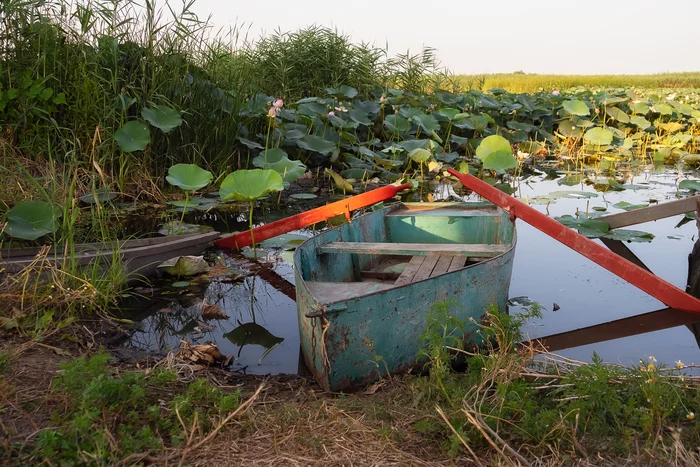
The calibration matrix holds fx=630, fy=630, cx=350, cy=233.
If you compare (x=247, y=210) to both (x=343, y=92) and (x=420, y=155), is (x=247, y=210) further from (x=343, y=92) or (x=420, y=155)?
(x=343, y=92)

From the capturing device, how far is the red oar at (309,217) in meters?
4.52

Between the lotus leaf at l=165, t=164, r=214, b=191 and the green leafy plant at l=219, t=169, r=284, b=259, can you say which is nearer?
the green leafy plant at l=219, t=169, r=284, b=259

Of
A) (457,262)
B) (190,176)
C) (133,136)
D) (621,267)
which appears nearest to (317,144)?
(133,136)

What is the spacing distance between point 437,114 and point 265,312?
623cm

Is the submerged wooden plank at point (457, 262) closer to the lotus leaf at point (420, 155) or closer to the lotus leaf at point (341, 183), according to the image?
the lotus leaf at point (341, 183)

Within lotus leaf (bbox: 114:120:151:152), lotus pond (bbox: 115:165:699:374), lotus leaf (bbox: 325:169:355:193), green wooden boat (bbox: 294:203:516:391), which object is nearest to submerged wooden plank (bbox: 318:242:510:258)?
green wooden boat (bbox: 294:203:516:391)

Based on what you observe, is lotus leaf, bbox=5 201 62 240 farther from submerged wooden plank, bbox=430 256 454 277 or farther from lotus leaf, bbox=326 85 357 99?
lotus leaf, bbox=326 85 357 99

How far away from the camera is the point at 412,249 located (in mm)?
3924

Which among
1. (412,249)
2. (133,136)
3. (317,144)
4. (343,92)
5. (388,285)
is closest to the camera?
(388,285)

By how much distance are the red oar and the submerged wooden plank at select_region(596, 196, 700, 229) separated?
167 cm

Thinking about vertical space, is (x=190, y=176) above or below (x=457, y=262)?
above

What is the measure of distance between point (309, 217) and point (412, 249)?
39.5 inches

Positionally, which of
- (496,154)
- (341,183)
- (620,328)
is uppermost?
(496,154)

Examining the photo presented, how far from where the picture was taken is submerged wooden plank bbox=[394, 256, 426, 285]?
3.46 meters
